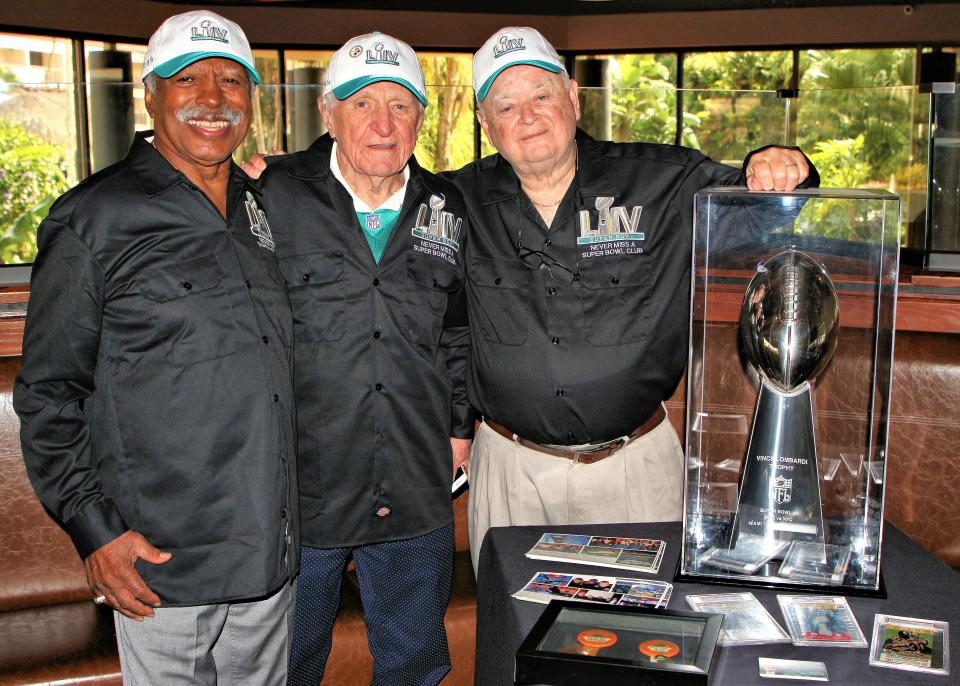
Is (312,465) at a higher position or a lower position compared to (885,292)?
lower

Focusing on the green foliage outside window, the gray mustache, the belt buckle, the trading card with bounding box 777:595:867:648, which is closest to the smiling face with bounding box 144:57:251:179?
the gray mustache

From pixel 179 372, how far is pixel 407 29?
32.1 ft

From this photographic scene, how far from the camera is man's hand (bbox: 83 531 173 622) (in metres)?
1.64

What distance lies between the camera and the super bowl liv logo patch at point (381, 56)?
2.02 meters

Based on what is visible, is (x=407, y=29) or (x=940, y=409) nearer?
(x=940, y=409)

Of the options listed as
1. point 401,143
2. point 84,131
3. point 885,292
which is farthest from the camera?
point 84,131

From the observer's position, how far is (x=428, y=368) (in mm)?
2084

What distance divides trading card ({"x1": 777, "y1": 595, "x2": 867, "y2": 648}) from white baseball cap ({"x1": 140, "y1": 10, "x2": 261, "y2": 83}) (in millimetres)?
1413

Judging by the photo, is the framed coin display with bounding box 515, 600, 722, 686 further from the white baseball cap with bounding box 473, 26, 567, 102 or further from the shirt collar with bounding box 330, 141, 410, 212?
the white baseball cap with bounding box 473, 26, 567, 102

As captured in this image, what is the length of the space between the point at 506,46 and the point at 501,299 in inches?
22.8

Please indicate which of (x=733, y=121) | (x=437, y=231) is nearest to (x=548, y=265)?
(x=437, y=231)

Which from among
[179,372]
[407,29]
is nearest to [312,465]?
[179,372]

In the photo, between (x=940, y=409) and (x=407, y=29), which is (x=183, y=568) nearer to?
(x=940, y=409)

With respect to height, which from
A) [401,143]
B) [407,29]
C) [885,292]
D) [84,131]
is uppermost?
[407,29]
